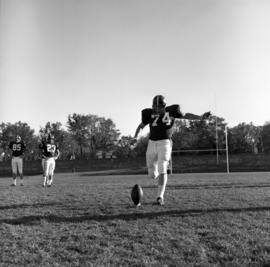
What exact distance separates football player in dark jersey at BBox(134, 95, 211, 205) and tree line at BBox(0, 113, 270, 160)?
5554 cm

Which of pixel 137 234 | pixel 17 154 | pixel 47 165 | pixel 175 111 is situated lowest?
pixel 137 234

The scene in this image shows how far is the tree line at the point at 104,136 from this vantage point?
66438mm

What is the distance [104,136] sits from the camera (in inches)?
3236

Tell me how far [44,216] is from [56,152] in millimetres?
7953

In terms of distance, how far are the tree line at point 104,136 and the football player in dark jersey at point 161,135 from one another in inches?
2187

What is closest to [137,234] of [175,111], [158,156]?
[158,156]

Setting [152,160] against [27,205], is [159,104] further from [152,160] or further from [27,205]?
[27,205]

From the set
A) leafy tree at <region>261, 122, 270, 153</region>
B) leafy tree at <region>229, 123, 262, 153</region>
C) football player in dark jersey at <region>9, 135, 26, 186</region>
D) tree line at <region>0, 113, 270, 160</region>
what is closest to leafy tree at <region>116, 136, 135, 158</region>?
tree line at <region>0, 113, 270, 160</region>

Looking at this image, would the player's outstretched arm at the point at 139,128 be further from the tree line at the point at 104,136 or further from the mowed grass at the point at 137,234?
the tree line at the point at 104,136

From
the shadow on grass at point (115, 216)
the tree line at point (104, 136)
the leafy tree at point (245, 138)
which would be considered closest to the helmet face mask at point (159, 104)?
the shadow on grass at point (115, 216)

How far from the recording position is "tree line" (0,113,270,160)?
218 feet

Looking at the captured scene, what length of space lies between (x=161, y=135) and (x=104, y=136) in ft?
249

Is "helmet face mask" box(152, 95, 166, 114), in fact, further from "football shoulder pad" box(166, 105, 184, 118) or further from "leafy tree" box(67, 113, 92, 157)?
"leafy tree" box(67, 113, 92, 157)

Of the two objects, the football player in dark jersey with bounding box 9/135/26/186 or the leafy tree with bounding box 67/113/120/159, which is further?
the leafy tree with bounding box 67/113/120/159
